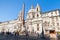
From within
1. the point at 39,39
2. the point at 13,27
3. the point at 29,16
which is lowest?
the point at 39,39

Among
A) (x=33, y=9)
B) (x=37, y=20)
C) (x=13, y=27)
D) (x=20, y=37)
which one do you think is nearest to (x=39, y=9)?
(x=33, y=9)

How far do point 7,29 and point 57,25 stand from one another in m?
30.0

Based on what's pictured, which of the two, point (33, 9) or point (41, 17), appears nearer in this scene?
point (41, 17)

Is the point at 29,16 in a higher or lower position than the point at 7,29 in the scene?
higher

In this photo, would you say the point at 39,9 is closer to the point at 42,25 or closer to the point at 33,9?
the point at 33,9

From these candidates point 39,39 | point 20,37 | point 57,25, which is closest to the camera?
point 20,37

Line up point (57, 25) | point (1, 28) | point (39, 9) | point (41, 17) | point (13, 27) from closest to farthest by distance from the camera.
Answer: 1. point (57, 25)
2. point (41, 17)
3. point (39, 9)
4. point (13, 27)
5. point (1, 28)

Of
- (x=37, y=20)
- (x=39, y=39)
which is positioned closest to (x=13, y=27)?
(x=37, y=20)

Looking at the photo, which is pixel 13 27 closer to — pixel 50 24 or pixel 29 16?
pixel 29 16

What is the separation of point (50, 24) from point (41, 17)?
591cm

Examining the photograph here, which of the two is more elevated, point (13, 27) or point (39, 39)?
point (13, 27)

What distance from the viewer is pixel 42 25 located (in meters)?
62.4

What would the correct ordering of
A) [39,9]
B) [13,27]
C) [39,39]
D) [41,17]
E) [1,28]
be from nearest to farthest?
[39,39], [41,17], [39,9], [13,27], [1,28]

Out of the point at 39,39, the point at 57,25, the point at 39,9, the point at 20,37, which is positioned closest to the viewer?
the point at 20,37
